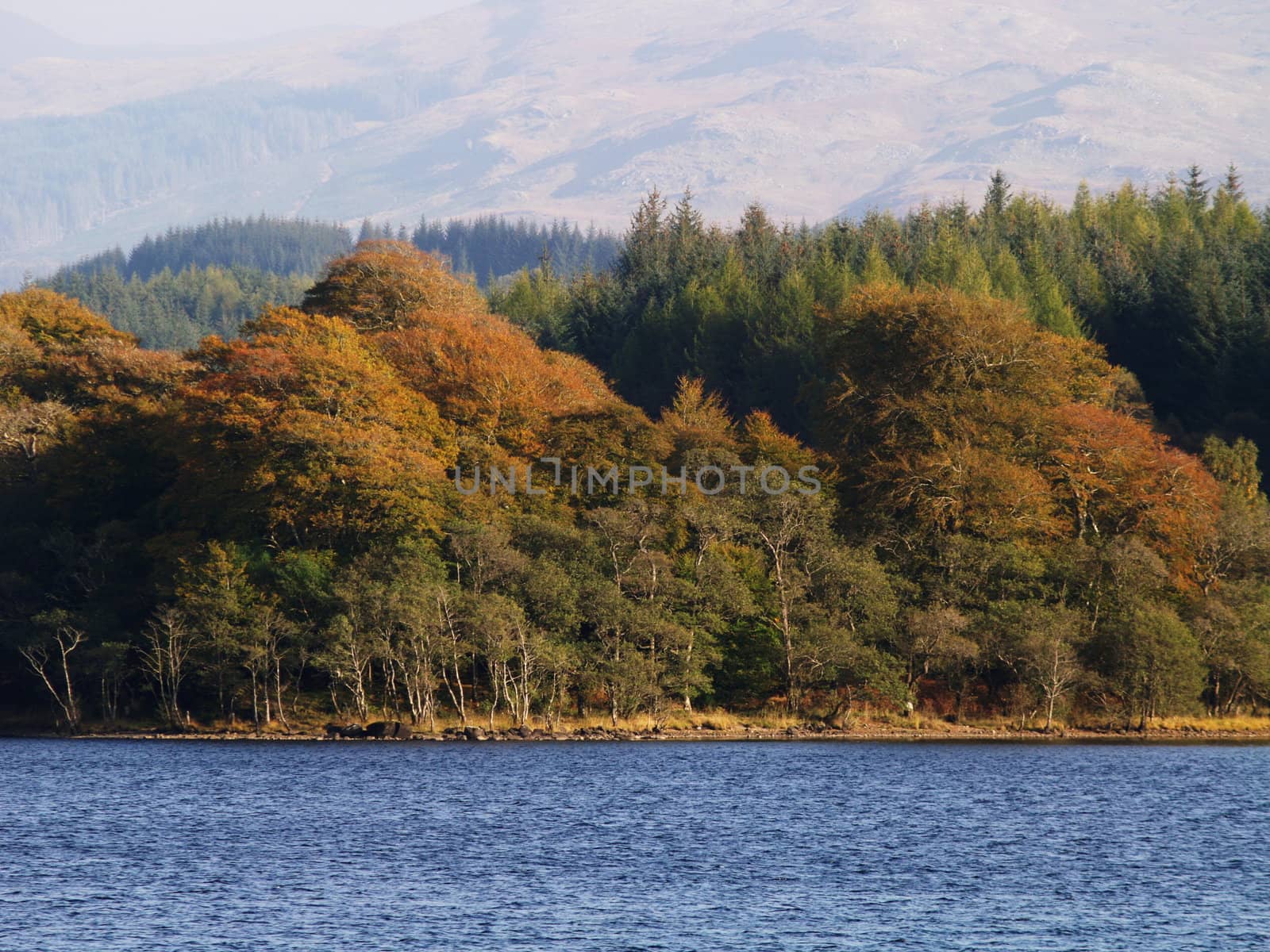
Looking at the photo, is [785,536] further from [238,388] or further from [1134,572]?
[238,388]

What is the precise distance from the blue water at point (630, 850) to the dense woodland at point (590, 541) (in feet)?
24.3

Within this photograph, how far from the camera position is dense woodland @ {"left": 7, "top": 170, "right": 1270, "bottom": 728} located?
71.8 m

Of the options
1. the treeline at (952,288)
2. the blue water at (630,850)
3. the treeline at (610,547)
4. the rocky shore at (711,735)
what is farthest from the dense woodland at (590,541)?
the treeline at (952,288)

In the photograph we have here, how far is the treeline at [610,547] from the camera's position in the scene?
235ft

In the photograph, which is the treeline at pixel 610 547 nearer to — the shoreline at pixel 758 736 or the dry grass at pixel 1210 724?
the dry grass at pixel 1210 724

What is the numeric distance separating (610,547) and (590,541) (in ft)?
4.23

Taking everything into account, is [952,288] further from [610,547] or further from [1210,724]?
[1210,724]

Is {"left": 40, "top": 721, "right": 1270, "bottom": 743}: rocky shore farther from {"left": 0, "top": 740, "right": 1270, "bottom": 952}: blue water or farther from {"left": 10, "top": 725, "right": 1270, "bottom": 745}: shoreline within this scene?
{"left": 0, "top": 740, "right": 1270, "bottom": 952}: blue water

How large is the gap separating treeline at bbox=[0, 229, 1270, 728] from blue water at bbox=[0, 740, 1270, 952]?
7287 millimetres

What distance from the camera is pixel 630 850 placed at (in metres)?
43.2

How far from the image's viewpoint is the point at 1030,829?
153ft

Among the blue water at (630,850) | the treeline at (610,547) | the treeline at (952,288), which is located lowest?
the blue water at (630,850)

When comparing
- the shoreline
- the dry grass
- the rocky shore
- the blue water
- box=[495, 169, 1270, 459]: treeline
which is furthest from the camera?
box=[495, 169, 1270, 459]: treeline

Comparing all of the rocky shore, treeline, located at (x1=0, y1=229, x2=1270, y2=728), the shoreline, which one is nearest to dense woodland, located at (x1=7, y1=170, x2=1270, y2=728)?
treeline, located at (x1=0, y1=229, x2=1270, y2=728)
